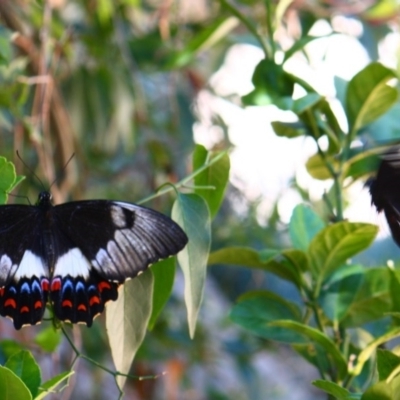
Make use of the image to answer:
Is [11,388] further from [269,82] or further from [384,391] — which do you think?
[269,82]

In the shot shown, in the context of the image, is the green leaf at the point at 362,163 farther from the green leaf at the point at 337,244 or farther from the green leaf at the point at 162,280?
the green leaf at the point at 162,280

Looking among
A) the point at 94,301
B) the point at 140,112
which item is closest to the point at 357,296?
the point at 94,301

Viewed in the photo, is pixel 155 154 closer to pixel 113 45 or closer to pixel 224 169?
pixel 113 45

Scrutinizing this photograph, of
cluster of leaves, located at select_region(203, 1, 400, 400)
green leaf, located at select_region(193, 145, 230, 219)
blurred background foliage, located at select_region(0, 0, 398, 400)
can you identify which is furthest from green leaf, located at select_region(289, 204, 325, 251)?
blurred background foliage, located at select_region(0, 0, 398, 400)

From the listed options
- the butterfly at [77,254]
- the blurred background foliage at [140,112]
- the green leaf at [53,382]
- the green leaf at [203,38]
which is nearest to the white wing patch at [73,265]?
the butterfly at [77,254]

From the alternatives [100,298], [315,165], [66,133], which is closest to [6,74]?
[66,133]

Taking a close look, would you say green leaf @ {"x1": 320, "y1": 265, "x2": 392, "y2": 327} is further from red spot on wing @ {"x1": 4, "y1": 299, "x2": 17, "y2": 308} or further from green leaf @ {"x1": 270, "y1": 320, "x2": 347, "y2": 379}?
red spot on wing @ {"x1": 4, "y1": 299, "x2": 17, "y2": 308}
